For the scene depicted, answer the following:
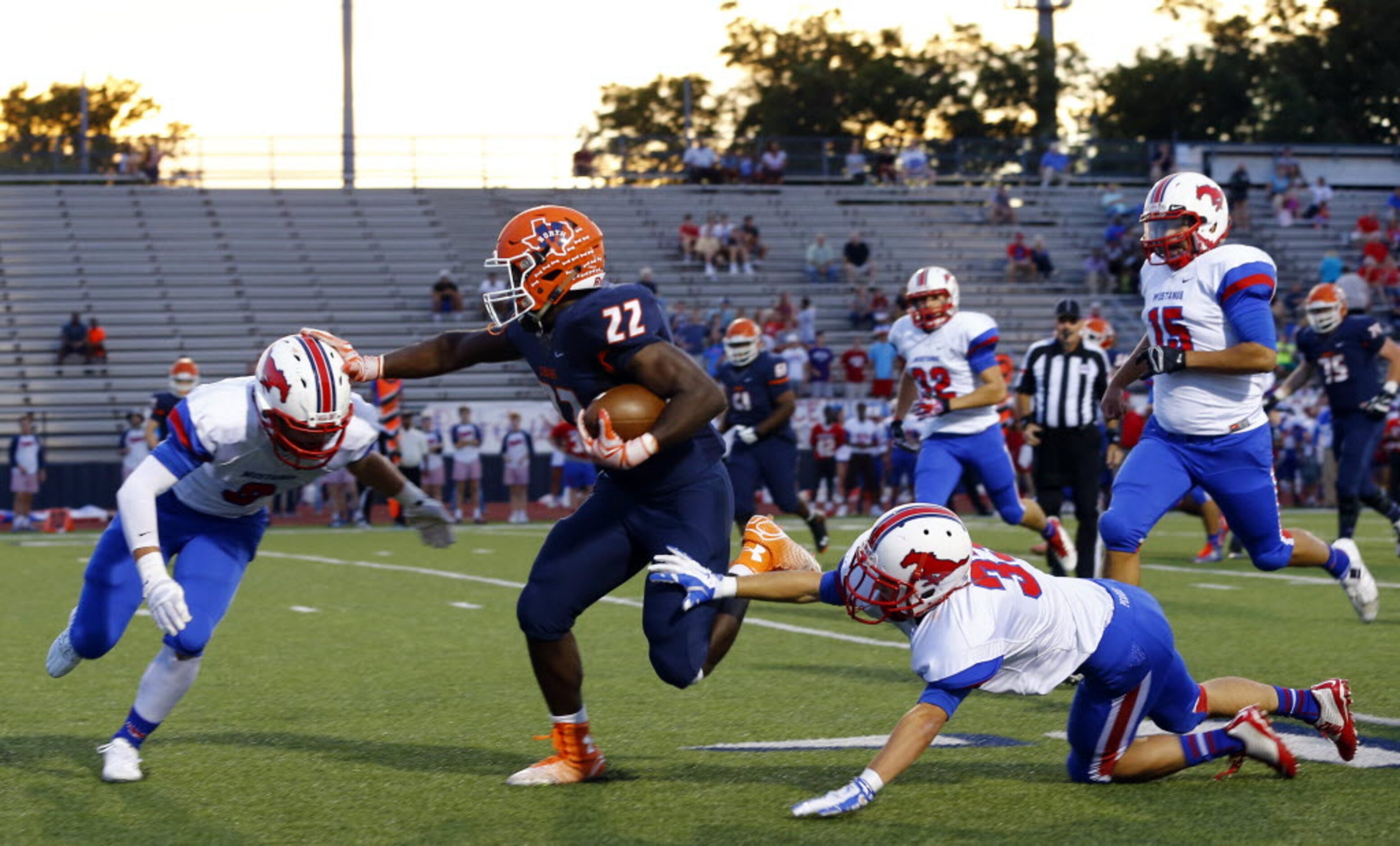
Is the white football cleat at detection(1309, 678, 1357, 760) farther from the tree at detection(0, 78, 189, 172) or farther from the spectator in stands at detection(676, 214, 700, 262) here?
Answer: the tree at detection(0, 78, 189, 172)

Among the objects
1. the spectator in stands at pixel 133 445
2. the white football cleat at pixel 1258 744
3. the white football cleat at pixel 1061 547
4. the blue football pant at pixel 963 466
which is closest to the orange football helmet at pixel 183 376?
the spectator in stands at pixel 133 445

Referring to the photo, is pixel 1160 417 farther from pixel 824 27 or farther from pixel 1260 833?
pixel 824 27

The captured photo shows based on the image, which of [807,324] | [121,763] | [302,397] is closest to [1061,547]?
[302,397]

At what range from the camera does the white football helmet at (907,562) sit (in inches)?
165

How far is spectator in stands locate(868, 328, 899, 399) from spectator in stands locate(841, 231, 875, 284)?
407 centimetres

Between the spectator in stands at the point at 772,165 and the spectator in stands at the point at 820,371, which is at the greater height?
the spectator in stands at the point at 772,165

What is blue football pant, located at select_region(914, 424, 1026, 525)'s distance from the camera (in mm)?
8852

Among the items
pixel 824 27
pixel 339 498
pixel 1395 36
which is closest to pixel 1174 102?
pixel 1395 36

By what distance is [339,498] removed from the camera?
768 inches

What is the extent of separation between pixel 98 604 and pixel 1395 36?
47.6 meters

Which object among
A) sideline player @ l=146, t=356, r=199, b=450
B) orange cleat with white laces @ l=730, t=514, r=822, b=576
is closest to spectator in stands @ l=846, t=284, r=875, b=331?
sideline player @ l=146, t=356, r=199, b=450

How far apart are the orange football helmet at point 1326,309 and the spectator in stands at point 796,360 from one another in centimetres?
1094

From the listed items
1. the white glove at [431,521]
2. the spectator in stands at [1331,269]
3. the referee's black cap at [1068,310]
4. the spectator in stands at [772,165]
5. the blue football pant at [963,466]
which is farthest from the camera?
the spectator in stands at [772,165]

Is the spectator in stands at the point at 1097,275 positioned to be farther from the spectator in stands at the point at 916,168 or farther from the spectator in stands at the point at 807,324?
the spectator in stands at the point at 807,324
